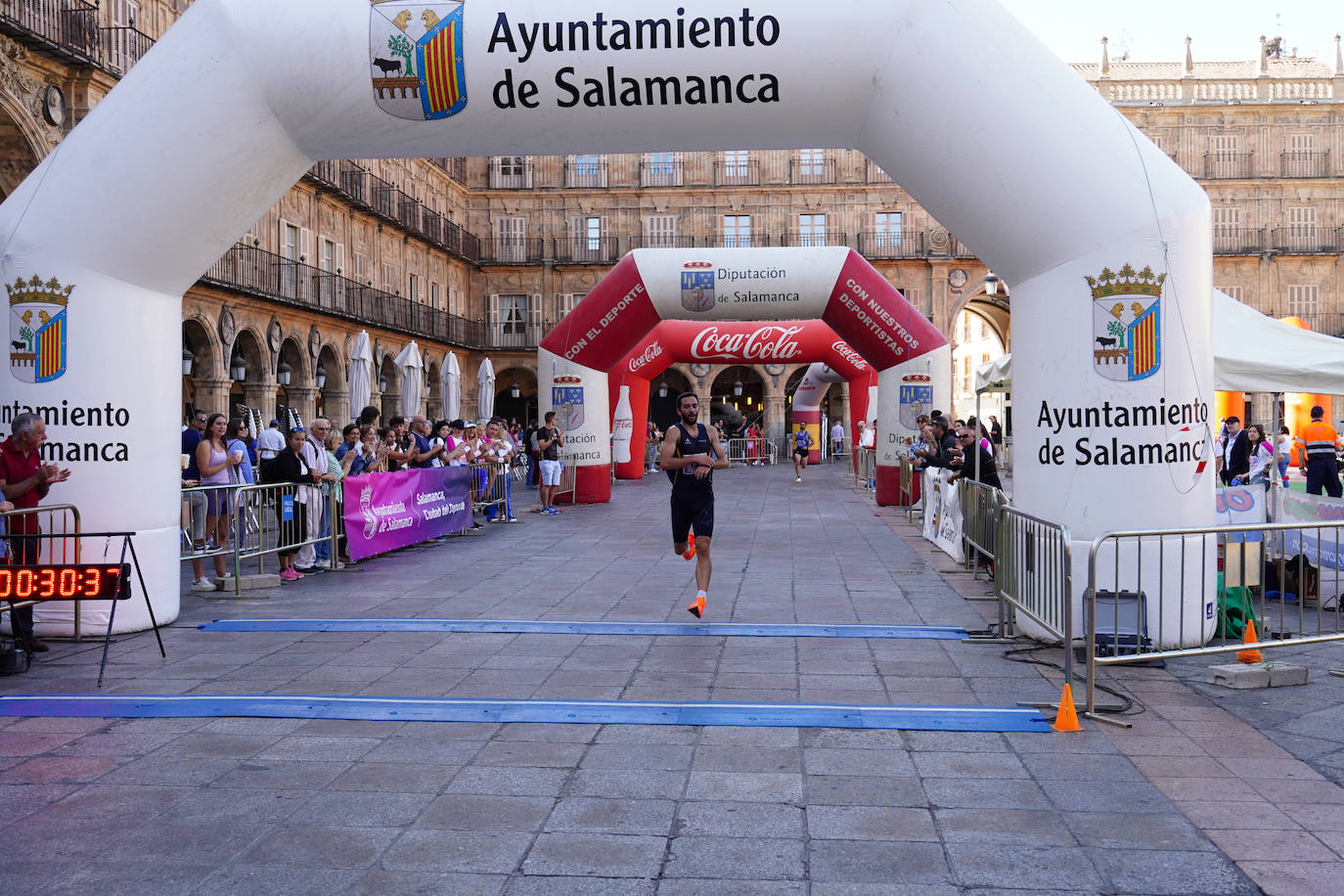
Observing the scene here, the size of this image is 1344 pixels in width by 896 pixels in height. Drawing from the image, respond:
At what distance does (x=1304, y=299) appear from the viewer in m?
42.0

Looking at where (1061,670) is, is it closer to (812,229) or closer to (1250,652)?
(1250,652)

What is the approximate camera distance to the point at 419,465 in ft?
46.2

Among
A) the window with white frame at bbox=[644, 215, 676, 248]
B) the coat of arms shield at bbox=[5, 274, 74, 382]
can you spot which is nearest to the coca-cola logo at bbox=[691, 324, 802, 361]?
the coat of arms shield at bbox=[5, 274, 74, 382]

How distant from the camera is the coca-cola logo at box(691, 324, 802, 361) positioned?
77.2 ft

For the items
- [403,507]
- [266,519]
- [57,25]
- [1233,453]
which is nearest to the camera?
[266,519]

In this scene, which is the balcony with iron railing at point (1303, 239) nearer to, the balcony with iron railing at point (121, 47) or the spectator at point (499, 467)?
the spectator at point (499, 467)

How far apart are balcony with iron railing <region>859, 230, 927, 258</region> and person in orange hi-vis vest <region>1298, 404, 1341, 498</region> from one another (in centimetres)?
2856

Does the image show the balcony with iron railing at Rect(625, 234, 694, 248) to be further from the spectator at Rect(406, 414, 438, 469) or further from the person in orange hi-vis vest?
the person in orange hi-vis vest

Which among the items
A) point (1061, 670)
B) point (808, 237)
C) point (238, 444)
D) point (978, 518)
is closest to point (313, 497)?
point (238, 444)

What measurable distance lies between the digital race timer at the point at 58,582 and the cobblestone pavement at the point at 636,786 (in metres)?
0.53

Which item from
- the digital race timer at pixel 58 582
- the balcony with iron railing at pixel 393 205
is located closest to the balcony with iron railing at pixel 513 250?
the balcony with iron railing at pixel 393 205

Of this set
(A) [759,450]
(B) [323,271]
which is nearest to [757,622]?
(B) [323,271]

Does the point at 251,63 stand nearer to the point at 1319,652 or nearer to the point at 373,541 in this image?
the point at 373,541

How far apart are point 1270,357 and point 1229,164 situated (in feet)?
125
